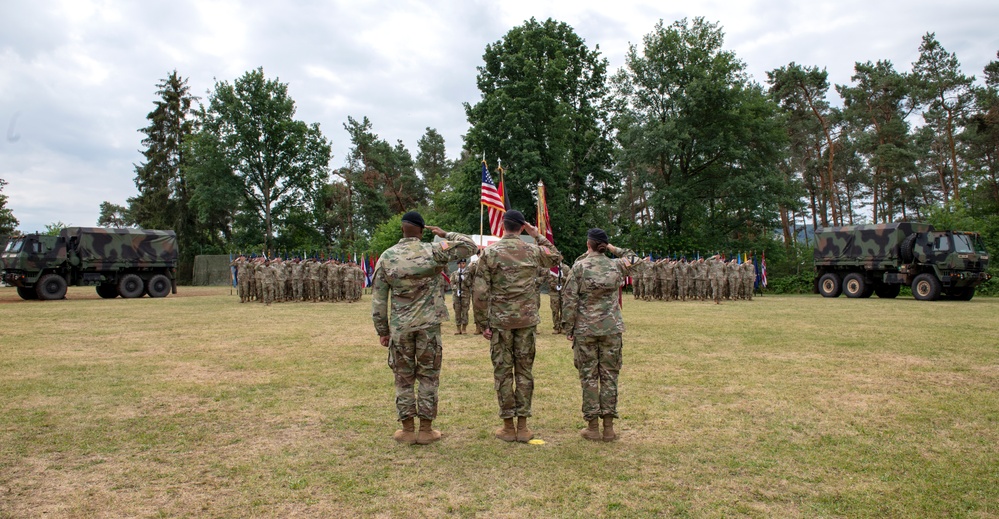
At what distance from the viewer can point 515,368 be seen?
5.29 meters

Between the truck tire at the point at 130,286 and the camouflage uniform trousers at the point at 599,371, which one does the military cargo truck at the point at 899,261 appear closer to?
the camouflage uniform trousers at the point at 599,371

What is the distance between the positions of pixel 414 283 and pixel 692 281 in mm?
20703

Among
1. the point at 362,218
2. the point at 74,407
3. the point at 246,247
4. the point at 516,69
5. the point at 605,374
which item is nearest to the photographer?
the point at 605,374

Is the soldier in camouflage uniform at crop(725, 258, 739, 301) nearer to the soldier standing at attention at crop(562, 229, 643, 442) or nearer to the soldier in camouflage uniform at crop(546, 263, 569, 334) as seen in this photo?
the soldier in camouflage uniform at crop(546, 263, 569, 334)

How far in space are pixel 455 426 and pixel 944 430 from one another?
4243 mm

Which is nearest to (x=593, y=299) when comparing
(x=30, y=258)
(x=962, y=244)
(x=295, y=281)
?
(x=295, y=281)

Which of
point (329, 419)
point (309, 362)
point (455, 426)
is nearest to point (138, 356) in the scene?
point (309, 362)

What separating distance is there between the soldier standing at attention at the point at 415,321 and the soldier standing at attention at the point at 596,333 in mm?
1029

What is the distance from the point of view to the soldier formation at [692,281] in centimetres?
2375

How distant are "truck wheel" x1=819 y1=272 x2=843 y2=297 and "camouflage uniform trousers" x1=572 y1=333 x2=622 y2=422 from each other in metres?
23.9

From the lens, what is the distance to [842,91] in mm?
40062

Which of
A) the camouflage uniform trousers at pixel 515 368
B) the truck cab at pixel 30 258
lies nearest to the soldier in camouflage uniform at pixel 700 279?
the camouflage uniform trousers at pixel 515 368

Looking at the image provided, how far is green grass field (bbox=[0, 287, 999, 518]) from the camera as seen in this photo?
12.6ft

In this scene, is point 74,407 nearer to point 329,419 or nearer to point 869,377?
point 329,419
